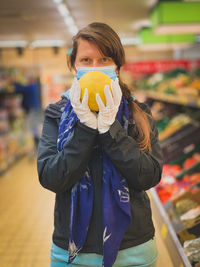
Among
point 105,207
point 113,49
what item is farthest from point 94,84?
point 105,207

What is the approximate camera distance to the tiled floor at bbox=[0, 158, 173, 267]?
2555mm

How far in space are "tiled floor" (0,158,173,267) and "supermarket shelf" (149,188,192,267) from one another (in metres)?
0.05

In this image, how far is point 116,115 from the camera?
1263 mm

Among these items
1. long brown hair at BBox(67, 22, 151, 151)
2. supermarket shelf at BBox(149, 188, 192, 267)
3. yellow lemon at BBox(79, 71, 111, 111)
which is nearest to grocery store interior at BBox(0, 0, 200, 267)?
supermarket shelf at BBox(149, 188, 192, 267)

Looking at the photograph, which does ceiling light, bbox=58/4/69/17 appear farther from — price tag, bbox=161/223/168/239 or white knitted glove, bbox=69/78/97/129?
white knitted glove, bbox=69/78/97/129

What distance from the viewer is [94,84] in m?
1.14

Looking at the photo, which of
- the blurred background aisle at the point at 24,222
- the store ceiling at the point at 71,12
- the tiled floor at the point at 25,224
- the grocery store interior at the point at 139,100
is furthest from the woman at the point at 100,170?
the store ceiling at the point at 71,12

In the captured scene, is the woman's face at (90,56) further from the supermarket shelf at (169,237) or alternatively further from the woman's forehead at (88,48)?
the supermarket shelf at (169,237)

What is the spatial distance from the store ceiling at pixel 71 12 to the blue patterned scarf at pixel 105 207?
5510 mm

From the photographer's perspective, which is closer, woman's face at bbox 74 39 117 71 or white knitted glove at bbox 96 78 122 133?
white knitted glove at bbox 96 78 122 133

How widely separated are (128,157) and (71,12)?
6.69m

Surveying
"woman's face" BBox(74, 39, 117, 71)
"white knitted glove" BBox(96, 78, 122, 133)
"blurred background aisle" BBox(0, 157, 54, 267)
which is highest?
"woman's face" BBox(74, 39, 117, 71)

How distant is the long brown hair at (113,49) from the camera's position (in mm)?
1241

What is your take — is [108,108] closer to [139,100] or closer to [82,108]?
[82,108]
